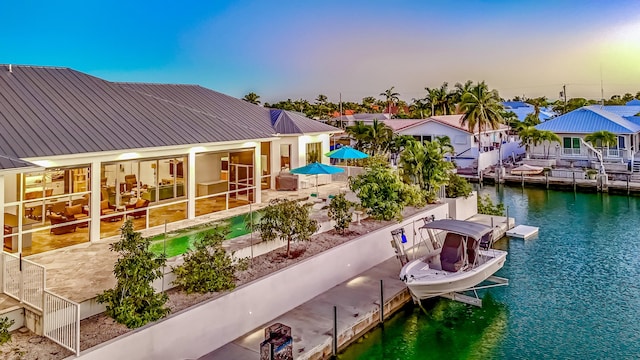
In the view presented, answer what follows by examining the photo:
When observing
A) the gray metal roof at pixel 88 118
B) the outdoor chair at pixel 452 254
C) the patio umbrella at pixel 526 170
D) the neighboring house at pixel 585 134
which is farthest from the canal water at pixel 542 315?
the neighboring house at pixel 585 134

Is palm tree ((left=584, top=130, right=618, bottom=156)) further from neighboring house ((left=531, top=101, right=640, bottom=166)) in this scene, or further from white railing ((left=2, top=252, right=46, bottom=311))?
white railing ((left=2, top=252, right=46, bottom=311))

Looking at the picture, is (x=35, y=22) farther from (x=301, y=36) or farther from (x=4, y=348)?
(x=4, y=348)

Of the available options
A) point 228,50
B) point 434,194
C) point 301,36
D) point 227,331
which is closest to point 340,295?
point 227,331

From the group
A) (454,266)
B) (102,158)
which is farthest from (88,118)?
(454,266)

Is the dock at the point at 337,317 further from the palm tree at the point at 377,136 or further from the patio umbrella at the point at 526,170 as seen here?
the patio umbrella at the point at 526,170

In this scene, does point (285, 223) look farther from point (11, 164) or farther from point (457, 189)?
point (457, 189)

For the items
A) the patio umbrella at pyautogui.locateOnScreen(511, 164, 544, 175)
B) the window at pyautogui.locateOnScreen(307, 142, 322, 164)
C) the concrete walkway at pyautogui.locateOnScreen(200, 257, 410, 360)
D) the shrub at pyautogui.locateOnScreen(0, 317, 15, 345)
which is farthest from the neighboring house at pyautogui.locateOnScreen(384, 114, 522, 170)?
the shrub at pyautogui.locateOnScreen(0, 317, 15, 345)
